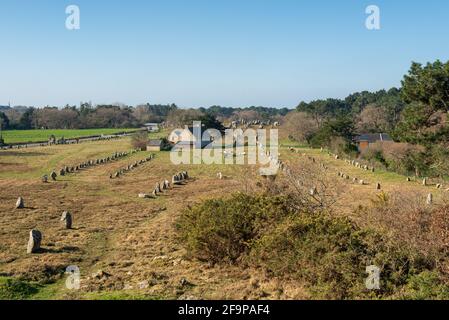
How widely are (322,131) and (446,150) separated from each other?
116 ft

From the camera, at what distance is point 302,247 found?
9.41 meters

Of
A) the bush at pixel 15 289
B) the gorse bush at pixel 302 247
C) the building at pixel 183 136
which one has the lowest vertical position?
the bush at pixel 15 289

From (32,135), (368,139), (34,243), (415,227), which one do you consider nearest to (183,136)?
(368,139)

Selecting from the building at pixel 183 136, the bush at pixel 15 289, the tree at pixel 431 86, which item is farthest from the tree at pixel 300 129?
the bush at pixel 15 289

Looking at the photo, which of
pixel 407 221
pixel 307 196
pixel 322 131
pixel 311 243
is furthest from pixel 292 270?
pixel 322 131

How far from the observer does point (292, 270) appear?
9430mm

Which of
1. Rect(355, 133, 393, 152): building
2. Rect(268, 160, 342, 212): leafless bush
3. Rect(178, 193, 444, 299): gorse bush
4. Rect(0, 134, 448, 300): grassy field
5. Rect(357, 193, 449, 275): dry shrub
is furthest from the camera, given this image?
Rect(355, 133, 393, 152): building

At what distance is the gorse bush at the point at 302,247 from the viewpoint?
8.39m

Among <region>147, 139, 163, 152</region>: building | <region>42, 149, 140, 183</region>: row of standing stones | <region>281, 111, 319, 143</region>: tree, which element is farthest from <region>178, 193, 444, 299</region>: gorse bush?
<region>281, 111, 319, 143</region>: tree

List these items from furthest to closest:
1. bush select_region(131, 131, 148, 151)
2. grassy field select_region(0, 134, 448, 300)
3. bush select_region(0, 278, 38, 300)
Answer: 1. bush select_region(131, 131, 148, 151)
2. grassy field select_region(0, 134, 448, 300)
3. bush select_region(0, 278, 38, 300)

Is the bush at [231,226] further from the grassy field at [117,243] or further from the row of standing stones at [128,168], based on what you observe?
the row of standing stones at [128,168]

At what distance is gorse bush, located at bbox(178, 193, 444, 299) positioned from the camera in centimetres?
839

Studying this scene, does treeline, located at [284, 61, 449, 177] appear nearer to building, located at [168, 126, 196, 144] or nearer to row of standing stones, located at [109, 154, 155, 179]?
building, located at [168, 126, 196, 144]

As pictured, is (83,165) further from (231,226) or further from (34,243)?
(231,226)
